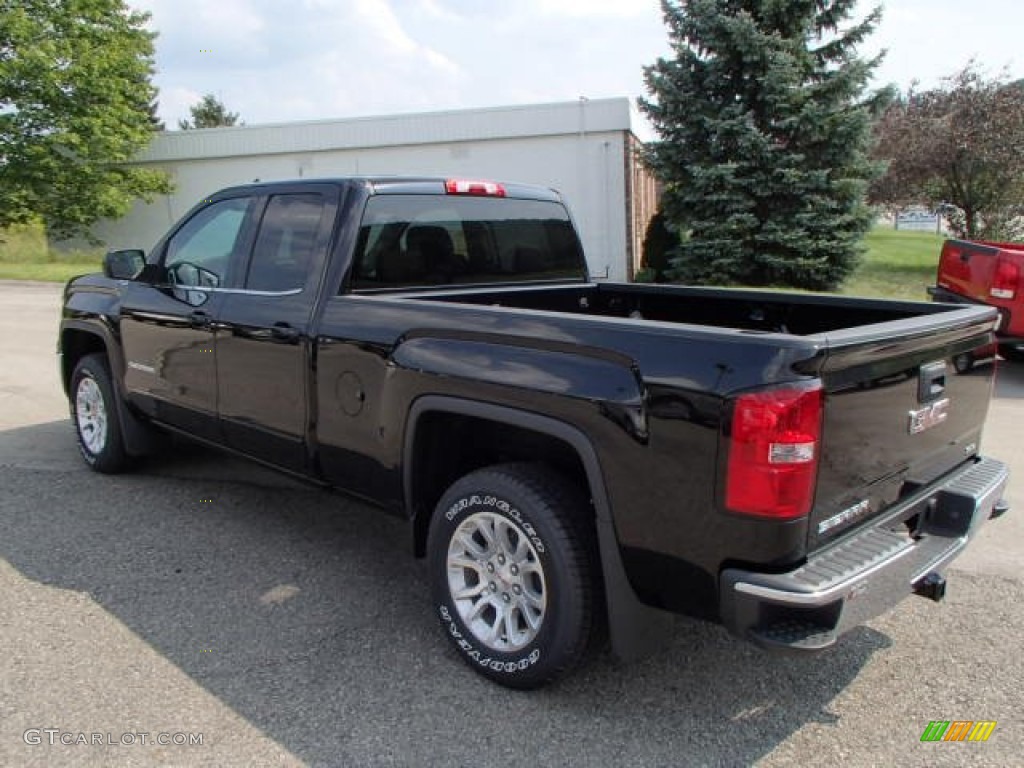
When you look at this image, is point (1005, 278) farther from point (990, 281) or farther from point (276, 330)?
point (276, 330)

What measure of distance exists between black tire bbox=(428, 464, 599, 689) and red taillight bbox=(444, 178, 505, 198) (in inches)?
65.1

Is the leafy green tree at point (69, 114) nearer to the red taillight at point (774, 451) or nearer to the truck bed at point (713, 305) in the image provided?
the truck bed at point (713, 305)

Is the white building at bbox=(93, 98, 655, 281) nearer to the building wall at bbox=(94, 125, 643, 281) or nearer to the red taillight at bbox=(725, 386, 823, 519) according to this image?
the building wall at bbox=(94, 125, 643, 281)

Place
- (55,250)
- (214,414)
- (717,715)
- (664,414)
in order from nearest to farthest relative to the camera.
Answer: (664,414) → (717,715) → (214,414) → (55,250)

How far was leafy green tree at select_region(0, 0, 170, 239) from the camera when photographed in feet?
77.9

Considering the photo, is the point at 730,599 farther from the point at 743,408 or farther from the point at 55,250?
the point at 55,250

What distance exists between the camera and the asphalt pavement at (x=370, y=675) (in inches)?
103

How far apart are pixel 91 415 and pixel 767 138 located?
12.0m

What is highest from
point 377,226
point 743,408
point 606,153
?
point 606,153

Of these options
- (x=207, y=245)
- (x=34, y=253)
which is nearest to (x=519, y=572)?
(x=207, y=245)

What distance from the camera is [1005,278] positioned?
7762mm

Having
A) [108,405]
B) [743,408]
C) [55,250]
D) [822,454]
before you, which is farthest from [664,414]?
[55,250]

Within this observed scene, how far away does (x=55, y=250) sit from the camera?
29656mm

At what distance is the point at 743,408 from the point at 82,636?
2.79 metres
